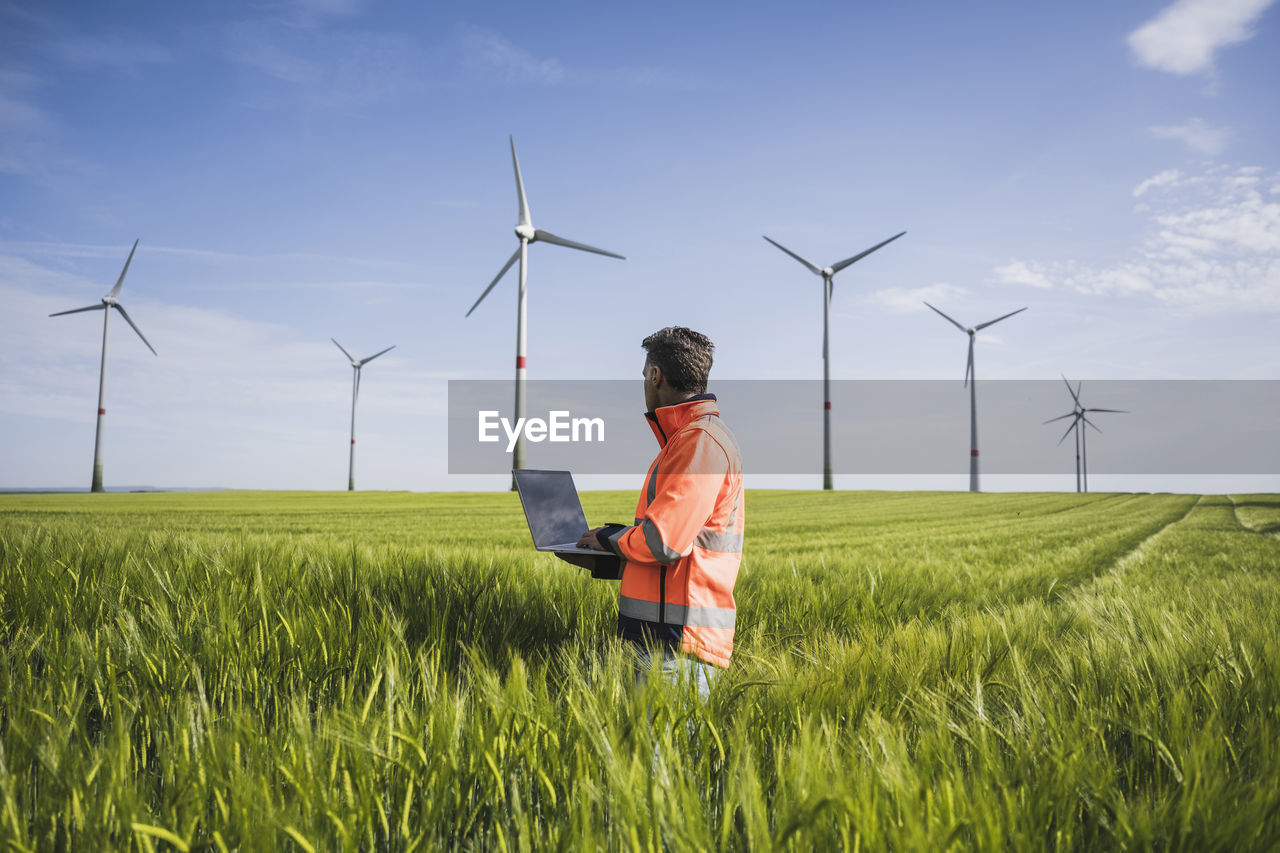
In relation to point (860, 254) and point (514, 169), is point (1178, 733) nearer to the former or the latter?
point (514, 169)

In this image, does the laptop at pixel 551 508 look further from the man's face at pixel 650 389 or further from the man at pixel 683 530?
the man's face at pixel 650 389

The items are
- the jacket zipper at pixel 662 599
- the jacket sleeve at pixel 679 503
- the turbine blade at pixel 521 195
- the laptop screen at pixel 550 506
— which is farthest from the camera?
the turbine blade at pixel 521 195

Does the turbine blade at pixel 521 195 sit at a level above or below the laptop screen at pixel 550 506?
above

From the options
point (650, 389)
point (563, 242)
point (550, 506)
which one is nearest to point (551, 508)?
point (550, 506)

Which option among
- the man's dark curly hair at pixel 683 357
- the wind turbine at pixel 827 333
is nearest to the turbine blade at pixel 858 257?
the wind turbine at pixel 827 333

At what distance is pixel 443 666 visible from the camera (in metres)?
3.87

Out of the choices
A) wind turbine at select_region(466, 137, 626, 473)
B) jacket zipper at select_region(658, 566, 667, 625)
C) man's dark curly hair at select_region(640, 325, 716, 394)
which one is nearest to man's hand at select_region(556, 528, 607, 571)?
jacket zipper at select_region(658, 566, 667, 625)

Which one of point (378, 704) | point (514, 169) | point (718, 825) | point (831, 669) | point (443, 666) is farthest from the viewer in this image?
point (514, 169)

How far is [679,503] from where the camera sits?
9.92ft

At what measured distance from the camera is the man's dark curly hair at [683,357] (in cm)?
349

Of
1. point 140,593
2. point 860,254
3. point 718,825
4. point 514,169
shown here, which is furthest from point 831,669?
point 860,254

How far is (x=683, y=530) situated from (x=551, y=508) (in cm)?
101

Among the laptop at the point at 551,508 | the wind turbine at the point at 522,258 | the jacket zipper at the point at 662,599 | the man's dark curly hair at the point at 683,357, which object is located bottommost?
the jacket zipper at the point at 662,599

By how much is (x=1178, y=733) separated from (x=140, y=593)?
18.9 feet
